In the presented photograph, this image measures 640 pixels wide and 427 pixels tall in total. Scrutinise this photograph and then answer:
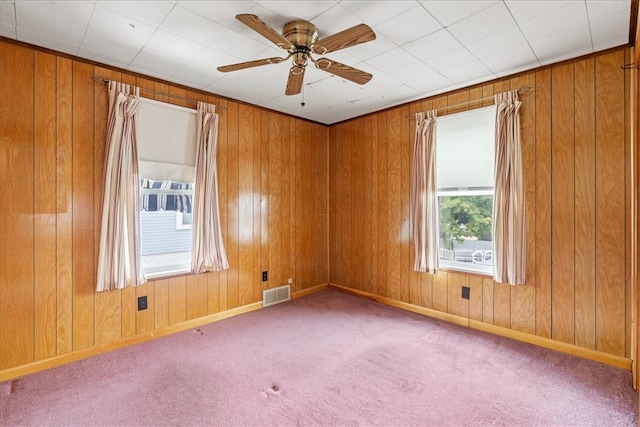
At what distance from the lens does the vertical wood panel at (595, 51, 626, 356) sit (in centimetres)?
247

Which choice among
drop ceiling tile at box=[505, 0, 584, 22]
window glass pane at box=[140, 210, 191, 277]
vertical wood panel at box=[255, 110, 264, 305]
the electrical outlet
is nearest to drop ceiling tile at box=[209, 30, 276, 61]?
vertical wood panel at box=[255, 110, 264, 305]

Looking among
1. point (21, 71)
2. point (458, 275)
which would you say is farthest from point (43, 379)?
point (458, 275)

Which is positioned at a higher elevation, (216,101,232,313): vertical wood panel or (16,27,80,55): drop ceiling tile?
(16,27,80,55): drop ceiling tile

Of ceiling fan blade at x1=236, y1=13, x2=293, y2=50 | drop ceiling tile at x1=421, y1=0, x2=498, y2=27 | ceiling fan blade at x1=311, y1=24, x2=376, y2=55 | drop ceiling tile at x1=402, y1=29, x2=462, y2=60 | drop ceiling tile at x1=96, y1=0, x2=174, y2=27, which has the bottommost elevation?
ceiling fan blade at x1=311, y1=24, x2=376, y2=55

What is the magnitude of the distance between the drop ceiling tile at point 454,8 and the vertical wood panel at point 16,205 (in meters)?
2.92

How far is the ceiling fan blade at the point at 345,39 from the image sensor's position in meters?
1.79

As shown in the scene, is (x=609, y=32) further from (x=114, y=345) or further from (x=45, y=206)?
(x=114, y=345)

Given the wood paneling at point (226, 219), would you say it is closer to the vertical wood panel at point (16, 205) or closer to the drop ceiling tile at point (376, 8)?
the vertical wood panel at point (16, 205)

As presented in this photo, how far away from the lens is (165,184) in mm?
3197

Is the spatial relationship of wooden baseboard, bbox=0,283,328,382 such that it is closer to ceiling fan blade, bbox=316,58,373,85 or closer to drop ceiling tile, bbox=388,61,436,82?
ceiling fan blade, bbox=316,58,373,85

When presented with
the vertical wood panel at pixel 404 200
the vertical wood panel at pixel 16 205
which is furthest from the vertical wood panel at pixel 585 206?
the vertical wood panel at pixel 16 205

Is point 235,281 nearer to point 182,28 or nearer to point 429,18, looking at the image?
point 182,28

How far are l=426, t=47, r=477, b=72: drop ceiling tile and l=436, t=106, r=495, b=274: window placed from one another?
68 cm

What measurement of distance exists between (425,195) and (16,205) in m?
3.63
